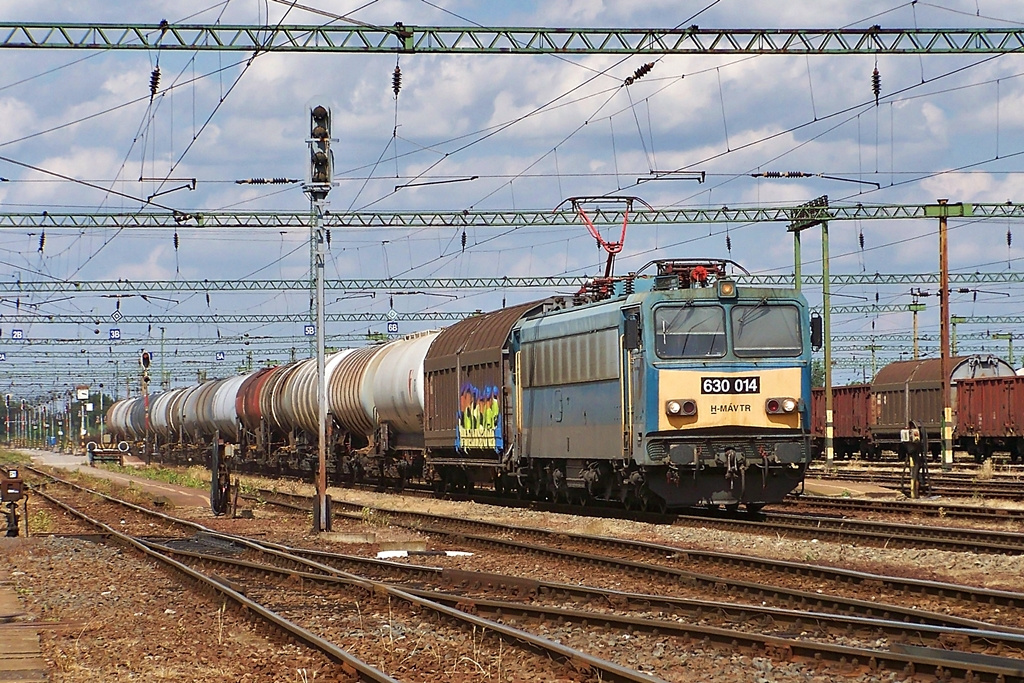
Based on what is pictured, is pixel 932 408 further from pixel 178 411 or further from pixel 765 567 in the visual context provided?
pixel 178 411

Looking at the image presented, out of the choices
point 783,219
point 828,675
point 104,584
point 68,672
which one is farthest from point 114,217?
point 828,675

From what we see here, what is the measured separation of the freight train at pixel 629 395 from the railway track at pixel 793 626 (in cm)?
616

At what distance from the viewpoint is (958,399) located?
46.4 m

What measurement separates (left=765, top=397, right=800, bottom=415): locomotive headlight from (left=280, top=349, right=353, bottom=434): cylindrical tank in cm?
1988

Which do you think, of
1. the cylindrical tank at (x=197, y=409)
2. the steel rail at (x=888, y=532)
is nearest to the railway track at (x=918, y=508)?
the steel rail at (x=888, y=532)

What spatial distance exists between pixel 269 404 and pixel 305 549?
2591 cm

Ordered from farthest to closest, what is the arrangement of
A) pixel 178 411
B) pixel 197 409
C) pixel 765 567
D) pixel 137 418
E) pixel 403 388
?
pixel 137 418 → pixel 178 411 → pixel 197 409 → pixel 403 388 → pixel 765 567

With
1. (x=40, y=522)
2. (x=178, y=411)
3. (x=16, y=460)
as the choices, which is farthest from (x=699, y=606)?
(x=16, y=460)

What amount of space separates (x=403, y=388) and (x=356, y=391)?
385 cm

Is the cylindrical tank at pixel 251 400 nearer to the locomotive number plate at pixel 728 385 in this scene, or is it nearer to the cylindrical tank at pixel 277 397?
the cylindrical tank at pixel 277 397

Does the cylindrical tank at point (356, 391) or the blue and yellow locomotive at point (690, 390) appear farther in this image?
the cylindrical tank at point (356, 391)

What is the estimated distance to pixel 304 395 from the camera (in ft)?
133

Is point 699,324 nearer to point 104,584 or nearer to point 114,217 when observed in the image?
point 104,584

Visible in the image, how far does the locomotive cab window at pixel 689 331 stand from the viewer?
21062 millimetres
